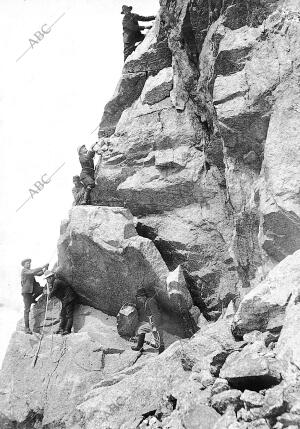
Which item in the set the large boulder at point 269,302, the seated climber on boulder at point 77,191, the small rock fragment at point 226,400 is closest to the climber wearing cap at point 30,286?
the seated climber on boulder at point 77,191

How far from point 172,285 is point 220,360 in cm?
636

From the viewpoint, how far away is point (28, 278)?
17.0m

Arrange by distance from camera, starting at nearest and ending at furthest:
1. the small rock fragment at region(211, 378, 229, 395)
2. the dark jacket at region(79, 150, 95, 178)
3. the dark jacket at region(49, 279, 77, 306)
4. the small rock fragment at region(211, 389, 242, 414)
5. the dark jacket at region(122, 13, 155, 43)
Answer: the small rock fragment at region(211, 389, 242, 414) < the small rock fragment at region(211, 378, 229, 395) < the dark jacket at region(49, 279, 77, 306) < the dark jacket at region(79, 150, 95, 178) < the dark jacket at region(122, 13, 155, 43)

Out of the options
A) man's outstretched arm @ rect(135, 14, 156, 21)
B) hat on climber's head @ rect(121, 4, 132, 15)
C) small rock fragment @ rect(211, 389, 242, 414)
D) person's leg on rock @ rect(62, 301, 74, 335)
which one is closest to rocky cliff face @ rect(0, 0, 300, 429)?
small rock fragment @ rect(211, 389, 242, 414)

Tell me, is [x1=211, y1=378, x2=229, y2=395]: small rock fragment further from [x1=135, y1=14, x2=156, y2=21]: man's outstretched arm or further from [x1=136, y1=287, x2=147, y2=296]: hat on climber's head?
[x1=135, y1=14, x2=156, y2=21]: man's outstretched arm

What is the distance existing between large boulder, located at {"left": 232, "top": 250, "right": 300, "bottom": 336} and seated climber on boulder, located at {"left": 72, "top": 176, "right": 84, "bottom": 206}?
35.3ft

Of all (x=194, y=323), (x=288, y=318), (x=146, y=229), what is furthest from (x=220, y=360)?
(x=146, y=229)

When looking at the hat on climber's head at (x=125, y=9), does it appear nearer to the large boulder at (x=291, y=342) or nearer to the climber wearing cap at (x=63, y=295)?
the climber wearing cap at (x=63, y=295)

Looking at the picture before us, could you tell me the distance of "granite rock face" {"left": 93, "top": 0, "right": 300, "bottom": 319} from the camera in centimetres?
1202

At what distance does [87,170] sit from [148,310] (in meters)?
6.91

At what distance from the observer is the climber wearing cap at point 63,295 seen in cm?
1593

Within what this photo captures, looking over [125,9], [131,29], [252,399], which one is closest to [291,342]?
[252,399]

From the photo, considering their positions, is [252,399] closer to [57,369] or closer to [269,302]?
[269,302]

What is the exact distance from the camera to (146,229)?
657 inches
